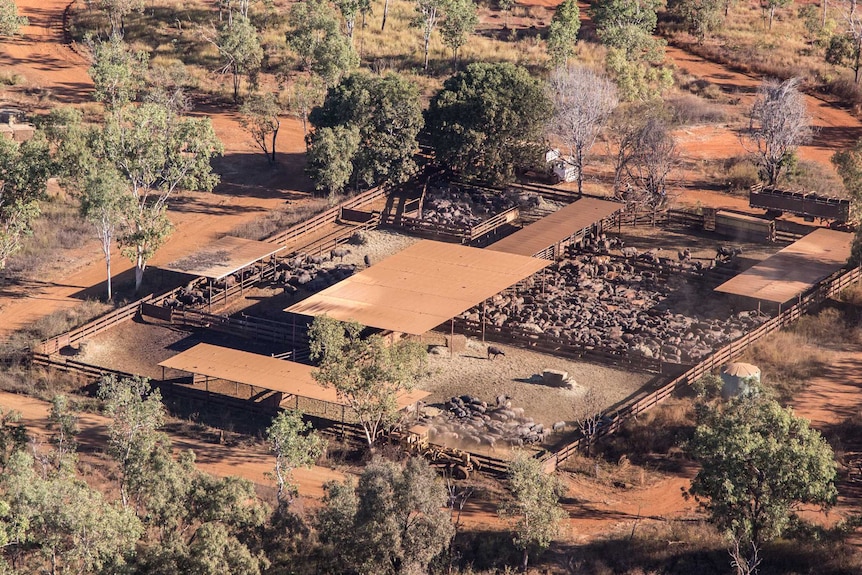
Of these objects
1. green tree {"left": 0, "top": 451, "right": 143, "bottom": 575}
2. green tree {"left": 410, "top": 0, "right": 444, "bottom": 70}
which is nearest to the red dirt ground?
green tree {"left": 0, "top": 451, "right": 143, "bottom": 575}

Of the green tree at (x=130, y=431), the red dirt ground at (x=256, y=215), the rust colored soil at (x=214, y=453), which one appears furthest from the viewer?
the rust colored soil at (x=214, y=453)

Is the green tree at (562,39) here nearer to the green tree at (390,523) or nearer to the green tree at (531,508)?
the green tree at (531,508)

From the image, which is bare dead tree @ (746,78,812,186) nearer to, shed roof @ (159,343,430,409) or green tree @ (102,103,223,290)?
green tree @ (102,103,223,290)

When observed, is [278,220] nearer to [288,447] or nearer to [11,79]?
[11,79]

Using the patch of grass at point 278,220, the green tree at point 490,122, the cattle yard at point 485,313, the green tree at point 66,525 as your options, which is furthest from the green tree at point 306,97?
the green tree at point 66,525

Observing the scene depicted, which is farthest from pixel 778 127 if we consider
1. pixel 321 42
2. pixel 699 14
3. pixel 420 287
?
pixel 699 14

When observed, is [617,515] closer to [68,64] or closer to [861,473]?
[861,473]
